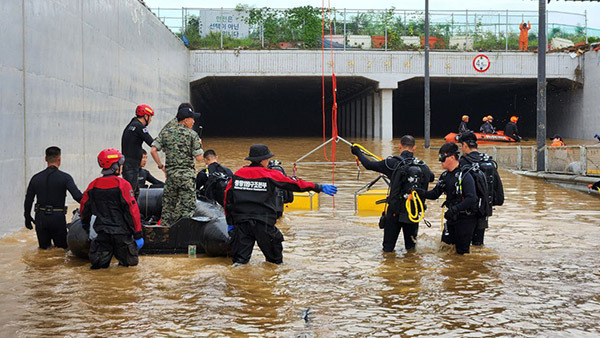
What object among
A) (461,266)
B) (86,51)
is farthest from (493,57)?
(461,266)

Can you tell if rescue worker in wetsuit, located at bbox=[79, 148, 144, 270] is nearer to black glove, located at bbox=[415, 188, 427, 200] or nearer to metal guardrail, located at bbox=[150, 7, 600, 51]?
black glove, located at bbox=[415, 188, 427, 200]

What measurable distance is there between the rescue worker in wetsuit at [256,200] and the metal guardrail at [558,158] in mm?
12237

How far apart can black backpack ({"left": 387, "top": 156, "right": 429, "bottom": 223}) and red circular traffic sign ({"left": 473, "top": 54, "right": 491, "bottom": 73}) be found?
30.7 metres

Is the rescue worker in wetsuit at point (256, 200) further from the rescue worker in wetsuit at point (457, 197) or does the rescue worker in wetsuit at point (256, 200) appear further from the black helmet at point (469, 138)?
the black helmet at point (469, 138)

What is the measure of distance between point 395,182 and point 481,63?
31023mm

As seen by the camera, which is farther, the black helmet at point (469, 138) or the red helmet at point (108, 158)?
the black helmet at point (469, 138)

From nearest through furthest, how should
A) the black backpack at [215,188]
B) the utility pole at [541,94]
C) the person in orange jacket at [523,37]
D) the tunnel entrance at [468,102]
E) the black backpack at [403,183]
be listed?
the black backpack at [403,183] → the black backpack at [215,188] → the utility pole at [541,94] → the person in orange jacket at [523,37] → the tunnel entrance at [468,102]

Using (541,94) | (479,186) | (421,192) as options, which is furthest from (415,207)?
(541,94)

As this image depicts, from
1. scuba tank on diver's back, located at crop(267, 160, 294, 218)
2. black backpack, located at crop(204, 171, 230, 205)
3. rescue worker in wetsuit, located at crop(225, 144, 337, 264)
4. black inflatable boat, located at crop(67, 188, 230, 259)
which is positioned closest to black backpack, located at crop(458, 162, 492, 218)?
rescue worker in wetsuit, located at crop(225, 144, 337, 264)

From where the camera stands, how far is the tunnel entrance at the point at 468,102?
42625mm

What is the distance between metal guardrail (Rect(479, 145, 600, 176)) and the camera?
1844 centimetres

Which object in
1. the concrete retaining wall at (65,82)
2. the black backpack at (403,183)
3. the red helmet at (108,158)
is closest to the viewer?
the red helmet at (108,158)

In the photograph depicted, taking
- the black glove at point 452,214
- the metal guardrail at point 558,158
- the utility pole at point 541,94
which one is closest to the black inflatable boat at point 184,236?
the black glove at point 452,214

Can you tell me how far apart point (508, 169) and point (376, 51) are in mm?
16110
